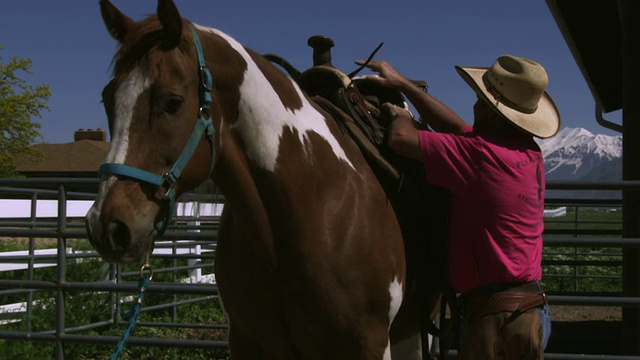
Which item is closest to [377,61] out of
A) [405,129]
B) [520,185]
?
[405,129]

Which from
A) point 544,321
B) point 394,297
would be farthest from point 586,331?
point 394,297

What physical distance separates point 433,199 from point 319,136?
0.55 metres

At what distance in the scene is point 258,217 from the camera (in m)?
2.26

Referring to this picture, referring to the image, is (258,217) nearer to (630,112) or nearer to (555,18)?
(630,112)

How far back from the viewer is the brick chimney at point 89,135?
46625mm

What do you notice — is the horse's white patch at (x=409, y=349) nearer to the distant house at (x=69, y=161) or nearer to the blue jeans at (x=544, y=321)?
the blue jeans at (x=544, y=321)

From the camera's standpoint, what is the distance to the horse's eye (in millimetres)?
2010

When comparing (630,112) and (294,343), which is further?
(630,112)

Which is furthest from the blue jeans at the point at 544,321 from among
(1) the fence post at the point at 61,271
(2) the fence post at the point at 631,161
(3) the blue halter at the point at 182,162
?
(1) the fence post at the point at 61,271

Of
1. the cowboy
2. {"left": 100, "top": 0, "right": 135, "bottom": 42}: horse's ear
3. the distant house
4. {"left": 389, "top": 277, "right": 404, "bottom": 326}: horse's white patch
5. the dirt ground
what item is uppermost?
the distant house

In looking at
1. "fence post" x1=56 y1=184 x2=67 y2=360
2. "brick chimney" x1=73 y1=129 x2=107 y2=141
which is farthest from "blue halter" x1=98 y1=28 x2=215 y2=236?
"brick chimney" x1=73 y1=129 x2=107 y2=141

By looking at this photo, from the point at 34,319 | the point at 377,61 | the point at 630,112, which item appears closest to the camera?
the point at 377,61

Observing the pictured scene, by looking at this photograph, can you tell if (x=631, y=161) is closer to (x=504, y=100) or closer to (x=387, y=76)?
(x=387, y=76)

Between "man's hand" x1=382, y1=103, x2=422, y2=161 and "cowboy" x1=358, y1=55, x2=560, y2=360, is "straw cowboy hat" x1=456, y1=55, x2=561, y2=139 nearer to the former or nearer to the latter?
"cowboy" x1=358, y1=55, x2=560, y2=360
